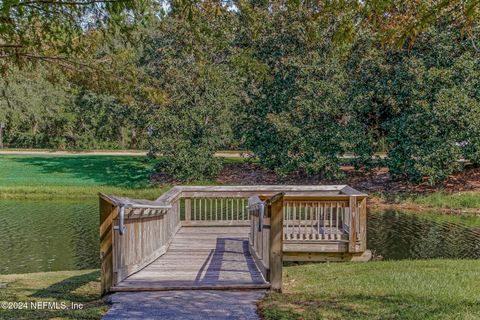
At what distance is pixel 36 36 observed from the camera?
7.59 meters

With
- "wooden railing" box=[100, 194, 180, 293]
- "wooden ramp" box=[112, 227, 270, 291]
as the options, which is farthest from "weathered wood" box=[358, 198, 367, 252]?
"wooden railing" box=[100, 194, 180, 293]

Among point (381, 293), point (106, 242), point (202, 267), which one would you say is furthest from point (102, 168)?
point (381, 293)

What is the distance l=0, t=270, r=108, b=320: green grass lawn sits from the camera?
5043mm

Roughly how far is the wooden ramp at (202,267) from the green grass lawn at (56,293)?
2.25ft

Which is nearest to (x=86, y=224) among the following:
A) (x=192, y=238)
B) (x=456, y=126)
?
(x=192, y=238)

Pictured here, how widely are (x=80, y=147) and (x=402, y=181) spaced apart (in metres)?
27.6

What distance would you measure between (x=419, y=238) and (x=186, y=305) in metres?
11.0

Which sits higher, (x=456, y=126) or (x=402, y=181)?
(x=456, y=126)

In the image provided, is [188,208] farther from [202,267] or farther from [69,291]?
[69,291]

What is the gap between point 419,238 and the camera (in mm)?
14688

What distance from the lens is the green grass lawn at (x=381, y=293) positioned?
16.5ft

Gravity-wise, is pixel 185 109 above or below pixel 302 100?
below

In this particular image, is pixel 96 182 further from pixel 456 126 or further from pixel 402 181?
pixel 456 126

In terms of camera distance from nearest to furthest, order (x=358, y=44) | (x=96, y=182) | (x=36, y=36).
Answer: (x=36, y=36), (x=358, y=44), (x=96, y=182)
